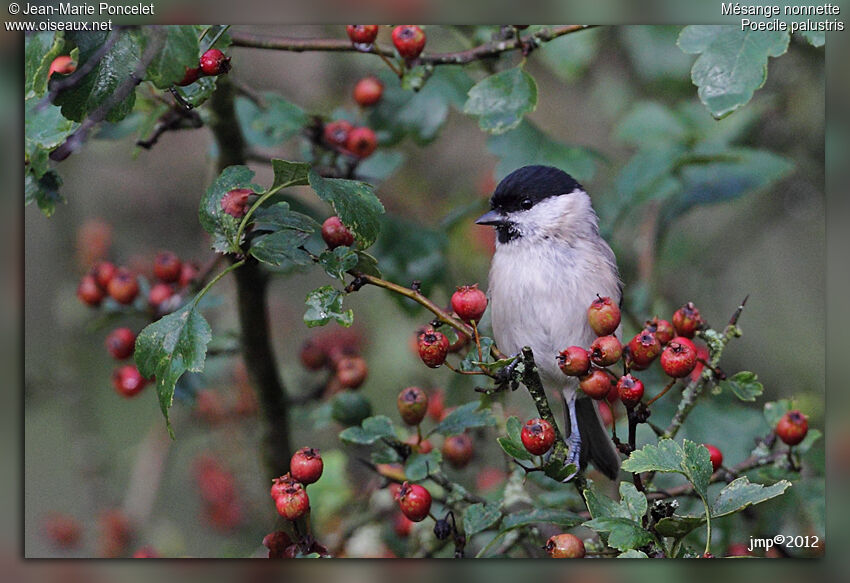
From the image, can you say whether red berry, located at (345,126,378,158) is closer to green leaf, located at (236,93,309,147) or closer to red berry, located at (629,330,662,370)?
green leaf, located at (236,93,309,147)

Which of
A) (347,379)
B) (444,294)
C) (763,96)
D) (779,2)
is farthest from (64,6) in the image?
(763,96)

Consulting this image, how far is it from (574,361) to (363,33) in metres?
0.64

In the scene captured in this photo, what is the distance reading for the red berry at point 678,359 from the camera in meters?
1.09

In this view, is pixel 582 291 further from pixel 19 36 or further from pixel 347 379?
pixel 19 36

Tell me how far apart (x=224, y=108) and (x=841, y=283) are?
103 cm

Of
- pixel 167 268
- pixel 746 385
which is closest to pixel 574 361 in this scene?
pixel 746 385

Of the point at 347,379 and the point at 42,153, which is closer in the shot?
the point at 42,153

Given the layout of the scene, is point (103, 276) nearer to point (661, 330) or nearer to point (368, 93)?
point (368, 93)

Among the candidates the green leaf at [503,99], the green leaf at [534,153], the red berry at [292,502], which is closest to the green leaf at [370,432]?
the red berry at [292,502]

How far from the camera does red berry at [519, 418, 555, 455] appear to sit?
3.46 ft

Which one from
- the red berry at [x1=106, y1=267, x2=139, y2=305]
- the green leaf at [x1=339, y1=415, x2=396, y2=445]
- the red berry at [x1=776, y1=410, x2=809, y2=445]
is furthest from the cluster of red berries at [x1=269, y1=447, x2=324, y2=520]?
the red berry at [x1=776, y1=410, x2=809, y2=445]

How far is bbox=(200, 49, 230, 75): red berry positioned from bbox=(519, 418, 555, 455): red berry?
619 mm

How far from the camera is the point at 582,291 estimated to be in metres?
1.50

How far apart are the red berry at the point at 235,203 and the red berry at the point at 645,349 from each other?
0.55m
